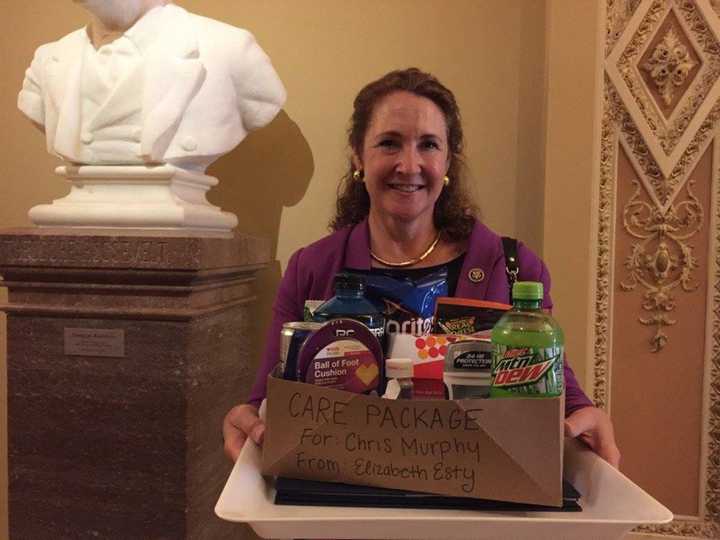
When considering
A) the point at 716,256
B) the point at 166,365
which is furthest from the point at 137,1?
the point at 716,256

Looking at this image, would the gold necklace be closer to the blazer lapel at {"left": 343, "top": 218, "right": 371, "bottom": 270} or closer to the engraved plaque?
the blazer lapel at {"left": 343, "top": 218, "right": 371, "bottom": 270}

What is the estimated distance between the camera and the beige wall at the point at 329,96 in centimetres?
171

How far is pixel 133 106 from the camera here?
1.33m

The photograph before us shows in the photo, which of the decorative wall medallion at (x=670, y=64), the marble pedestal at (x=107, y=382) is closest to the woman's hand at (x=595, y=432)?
the marble pedestal at (x=107, y=382)

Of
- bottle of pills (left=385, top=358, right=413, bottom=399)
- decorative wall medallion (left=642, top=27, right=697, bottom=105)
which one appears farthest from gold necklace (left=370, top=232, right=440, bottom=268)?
decorative wall medallion (left=642, top=27, right=697, bottom=105)

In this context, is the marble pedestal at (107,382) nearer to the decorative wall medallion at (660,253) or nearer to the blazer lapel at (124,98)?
the blazer lapel at (124,98)

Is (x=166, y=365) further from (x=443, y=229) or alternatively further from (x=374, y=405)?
(x=374, y=405)

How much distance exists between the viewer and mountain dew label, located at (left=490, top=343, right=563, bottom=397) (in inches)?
22.3

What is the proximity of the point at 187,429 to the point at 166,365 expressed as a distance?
14 centimetres

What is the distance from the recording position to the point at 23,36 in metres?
1.93

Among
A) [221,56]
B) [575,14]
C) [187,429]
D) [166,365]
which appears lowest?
[187,429]

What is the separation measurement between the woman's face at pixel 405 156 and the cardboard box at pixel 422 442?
19.5 inches

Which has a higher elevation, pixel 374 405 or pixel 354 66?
pixel 354 66

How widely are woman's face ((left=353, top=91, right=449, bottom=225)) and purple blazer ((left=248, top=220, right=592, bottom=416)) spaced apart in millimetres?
100
